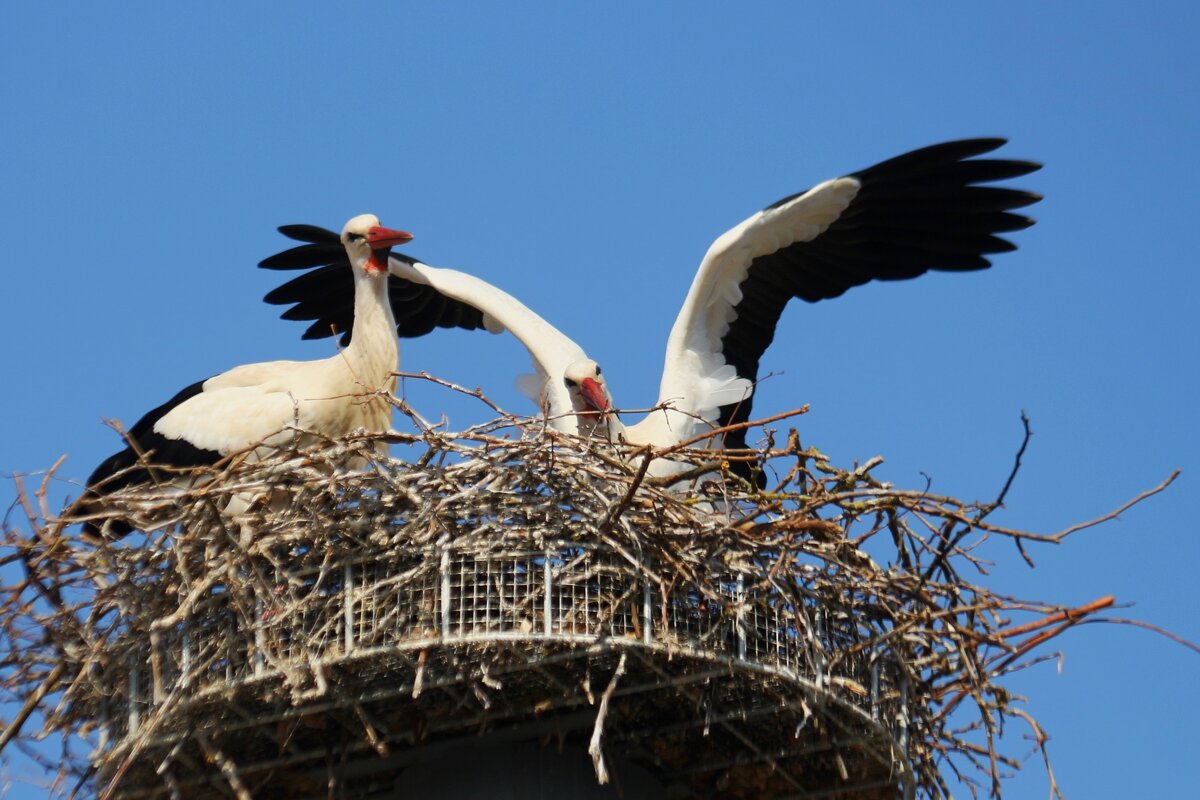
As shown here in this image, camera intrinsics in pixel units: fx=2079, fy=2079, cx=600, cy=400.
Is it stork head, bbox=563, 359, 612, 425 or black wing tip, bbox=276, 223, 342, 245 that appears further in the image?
black wing tip, bbox=276, 223, 342, 245

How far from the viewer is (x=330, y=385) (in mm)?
7621

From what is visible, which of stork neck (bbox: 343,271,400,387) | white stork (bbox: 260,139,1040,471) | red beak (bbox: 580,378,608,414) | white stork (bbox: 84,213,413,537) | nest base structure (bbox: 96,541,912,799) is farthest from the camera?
white stork (bbox: 260,139,1040,471)

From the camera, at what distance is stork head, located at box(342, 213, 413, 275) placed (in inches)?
313

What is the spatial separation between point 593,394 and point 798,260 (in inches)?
44.9

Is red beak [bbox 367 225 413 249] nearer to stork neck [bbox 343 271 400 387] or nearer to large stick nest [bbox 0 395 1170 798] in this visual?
stork neck [bbox 343 271 400 387]

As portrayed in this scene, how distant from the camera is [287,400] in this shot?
7516 mm

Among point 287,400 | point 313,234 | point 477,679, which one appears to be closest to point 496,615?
point 477,679

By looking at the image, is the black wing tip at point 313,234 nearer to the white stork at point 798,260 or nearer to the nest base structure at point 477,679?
the white stork at point 798,260

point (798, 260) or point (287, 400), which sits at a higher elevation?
point (798, 260)

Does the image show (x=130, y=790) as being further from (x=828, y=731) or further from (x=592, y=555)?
(x=828, y=731)

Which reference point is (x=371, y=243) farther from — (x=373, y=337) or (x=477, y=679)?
(x=477, y=679)

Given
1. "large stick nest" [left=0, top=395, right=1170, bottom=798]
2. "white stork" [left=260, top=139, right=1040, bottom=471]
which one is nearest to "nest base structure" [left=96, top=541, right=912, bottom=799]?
"large stick nest" [left=0, top=395, right=1170, bottom=798]

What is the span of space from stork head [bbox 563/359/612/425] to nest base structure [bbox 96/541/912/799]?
160cm

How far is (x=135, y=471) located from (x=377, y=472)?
1.91m
